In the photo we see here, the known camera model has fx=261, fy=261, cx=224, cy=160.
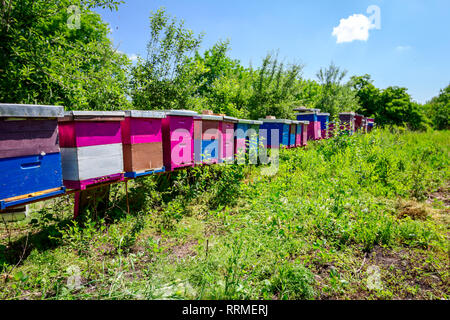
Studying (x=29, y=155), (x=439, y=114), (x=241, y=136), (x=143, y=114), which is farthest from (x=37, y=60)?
(x=439, y=114)

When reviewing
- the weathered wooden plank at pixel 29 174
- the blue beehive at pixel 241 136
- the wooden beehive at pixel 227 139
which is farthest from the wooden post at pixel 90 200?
the blue beehive at pixel 241 136

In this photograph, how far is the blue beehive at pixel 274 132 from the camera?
7.66 metres

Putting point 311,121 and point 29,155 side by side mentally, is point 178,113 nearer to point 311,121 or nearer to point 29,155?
point 29,155

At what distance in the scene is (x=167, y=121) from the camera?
4.64 m

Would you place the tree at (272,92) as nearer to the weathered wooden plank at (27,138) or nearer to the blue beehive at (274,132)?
the blue beehive at (274,132)

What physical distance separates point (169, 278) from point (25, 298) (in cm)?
132

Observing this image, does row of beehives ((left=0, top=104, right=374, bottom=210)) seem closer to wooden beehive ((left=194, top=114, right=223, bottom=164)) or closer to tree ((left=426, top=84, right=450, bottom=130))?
wooden beehive ((left=194, top=114, right=223, bottom=164))

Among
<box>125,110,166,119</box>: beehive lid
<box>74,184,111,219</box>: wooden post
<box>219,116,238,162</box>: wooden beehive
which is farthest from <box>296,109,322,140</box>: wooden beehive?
<box>74,184,111,219</box>: wooden post

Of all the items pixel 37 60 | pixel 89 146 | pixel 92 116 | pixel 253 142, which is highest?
pixel 37 60

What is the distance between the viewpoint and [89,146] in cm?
331

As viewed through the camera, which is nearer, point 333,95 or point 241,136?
point 241,136

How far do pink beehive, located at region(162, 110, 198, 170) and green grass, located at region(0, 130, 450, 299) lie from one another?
55 cm

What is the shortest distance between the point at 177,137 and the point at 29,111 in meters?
2.23

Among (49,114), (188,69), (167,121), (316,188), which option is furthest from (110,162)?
(188,69)
